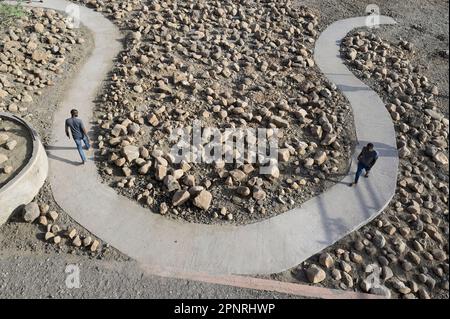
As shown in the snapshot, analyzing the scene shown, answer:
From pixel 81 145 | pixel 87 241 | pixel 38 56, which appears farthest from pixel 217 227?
pixel 38 56

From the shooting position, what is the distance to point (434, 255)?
24.7ft

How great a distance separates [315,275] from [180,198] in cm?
322

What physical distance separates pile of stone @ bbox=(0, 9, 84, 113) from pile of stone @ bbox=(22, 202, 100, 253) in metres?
3.40

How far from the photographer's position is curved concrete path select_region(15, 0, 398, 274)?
24.1 feet

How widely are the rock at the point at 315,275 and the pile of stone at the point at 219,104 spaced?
5.16ft

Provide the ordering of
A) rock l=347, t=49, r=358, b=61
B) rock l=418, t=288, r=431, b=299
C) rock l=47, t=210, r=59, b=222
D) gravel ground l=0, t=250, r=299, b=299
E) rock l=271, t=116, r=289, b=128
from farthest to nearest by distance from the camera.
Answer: rock l=347, t=49, r=358, b=61, rock l=271, t=116, r=289, b=128, rock l=47, t=210, r=59, b=222, rock l=418, t=288, r=431, b=299, gravel ground l=0, t=250, r=299, b=299

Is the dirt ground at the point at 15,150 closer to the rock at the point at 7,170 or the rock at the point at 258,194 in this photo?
the rock at the point at 7,170

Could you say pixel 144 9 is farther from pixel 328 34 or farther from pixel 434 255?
pixel 434 255

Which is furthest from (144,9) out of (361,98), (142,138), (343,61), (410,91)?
(410,91)

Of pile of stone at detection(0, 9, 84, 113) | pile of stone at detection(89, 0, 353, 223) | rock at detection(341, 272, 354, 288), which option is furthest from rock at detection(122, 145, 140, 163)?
rock at detection(341, 272, 354, 288)

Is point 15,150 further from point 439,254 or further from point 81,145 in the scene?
point 439,254

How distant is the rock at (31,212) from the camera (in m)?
7.58

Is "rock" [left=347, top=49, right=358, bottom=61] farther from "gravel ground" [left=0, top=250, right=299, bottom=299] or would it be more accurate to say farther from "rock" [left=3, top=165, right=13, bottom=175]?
"rock" [left=3, top=165, right=13, bottom=175]
